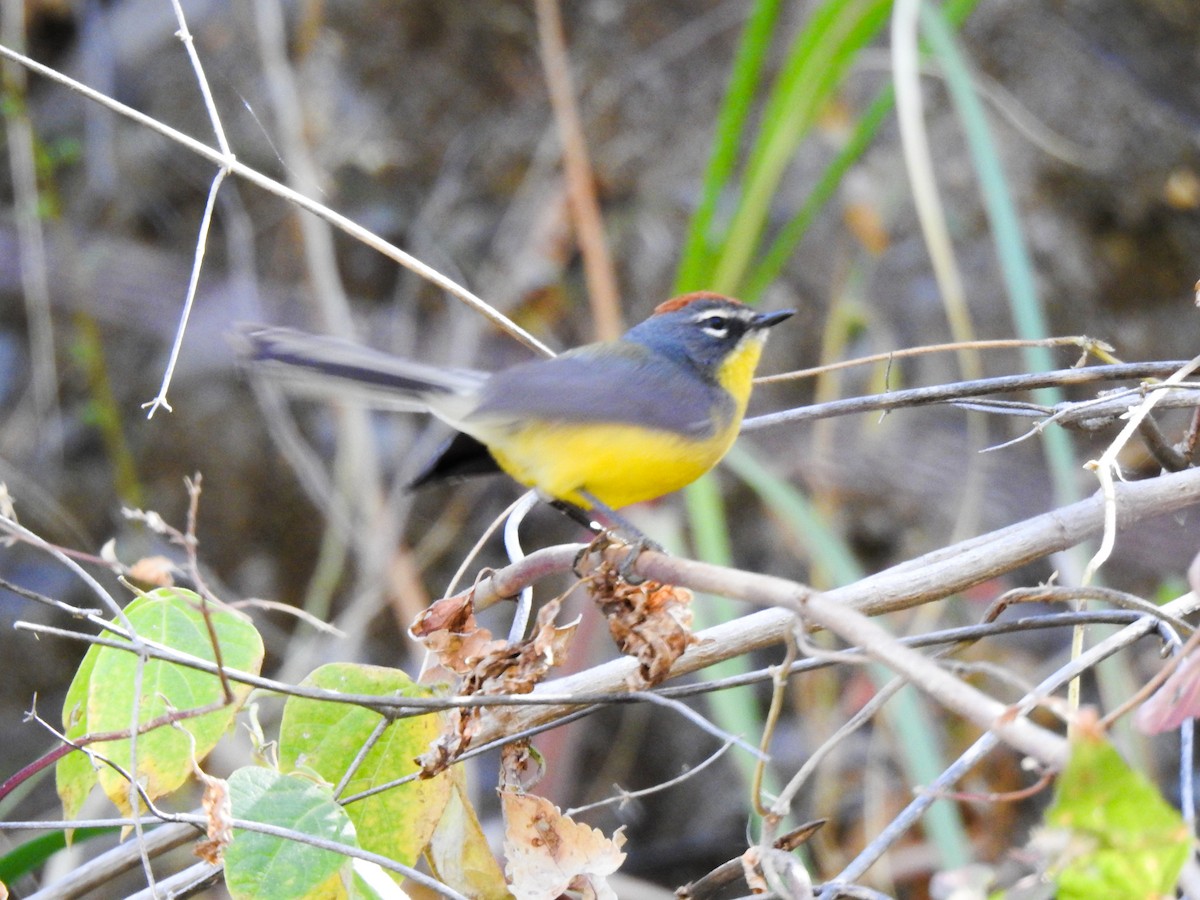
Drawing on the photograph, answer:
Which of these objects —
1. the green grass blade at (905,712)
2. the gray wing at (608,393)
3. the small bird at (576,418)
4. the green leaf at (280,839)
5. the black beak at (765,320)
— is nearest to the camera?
the green leaf at (280,839)

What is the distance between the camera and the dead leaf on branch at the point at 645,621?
127cm

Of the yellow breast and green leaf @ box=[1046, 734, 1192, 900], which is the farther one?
the yellow breast

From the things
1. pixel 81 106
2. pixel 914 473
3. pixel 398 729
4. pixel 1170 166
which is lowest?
pixel 398 729

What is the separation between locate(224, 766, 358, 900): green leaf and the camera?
1.19 m

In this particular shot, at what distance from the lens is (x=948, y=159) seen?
3604mm

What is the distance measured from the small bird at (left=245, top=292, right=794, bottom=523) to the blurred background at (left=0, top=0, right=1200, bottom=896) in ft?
4.98

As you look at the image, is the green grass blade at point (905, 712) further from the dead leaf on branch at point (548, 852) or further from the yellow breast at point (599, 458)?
the dead leaf on branch at point (548, 852)

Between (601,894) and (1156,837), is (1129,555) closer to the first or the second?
(601,894)

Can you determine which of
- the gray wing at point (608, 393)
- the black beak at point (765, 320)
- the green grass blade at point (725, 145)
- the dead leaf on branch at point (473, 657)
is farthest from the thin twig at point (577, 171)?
the dead leaf on branch at point (473, 657)

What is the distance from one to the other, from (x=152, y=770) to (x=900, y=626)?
8.20ft

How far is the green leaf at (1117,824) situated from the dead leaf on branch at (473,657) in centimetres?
59

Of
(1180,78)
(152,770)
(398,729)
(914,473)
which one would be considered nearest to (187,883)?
(152,770)

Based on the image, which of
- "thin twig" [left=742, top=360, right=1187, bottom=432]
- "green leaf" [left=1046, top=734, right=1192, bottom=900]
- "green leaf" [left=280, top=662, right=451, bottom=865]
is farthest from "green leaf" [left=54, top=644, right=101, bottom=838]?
"green leaf" [left=1046, top=734, right=1192, bottom=900]

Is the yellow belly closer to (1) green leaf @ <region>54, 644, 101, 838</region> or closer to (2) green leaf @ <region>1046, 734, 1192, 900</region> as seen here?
(1) green leaf @ <region>54, 644, 101, 838</region>
